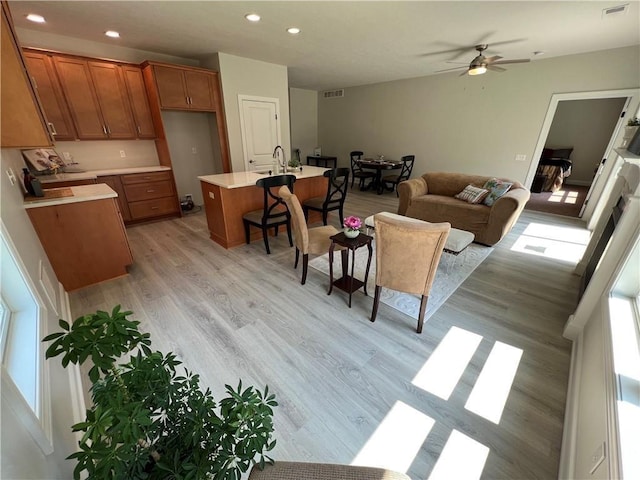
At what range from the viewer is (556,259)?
3.28m

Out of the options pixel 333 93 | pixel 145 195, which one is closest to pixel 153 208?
pixel 145 195

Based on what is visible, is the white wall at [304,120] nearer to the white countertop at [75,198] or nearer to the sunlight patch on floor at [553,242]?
the white countertop at [75,198]

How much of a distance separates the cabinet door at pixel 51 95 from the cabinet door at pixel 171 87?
1.19 meters

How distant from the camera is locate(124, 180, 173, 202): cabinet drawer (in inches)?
164

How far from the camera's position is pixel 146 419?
0.64 metres

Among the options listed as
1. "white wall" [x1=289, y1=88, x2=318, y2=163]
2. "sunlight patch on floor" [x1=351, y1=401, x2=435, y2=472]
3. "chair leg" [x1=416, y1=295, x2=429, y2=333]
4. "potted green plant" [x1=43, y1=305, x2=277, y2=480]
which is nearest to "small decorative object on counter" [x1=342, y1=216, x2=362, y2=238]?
"chair leg" [x1=416, y1=295, x2=429, y2=333]

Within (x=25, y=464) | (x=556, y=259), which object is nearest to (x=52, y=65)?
(x=25, y=464)

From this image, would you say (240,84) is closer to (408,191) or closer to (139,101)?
(139,101)

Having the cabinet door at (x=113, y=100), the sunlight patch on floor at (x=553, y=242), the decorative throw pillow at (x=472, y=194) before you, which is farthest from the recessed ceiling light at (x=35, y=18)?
the sunlight patch on floor at (x=553, y=242)

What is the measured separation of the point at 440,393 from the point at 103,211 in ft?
11.2

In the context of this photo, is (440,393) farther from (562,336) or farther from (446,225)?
(562,336)

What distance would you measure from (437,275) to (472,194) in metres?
1.78

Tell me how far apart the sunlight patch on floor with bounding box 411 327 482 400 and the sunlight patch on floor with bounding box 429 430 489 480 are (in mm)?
252

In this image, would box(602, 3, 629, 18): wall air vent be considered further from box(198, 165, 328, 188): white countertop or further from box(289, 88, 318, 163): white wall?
box(289, 88, 318, 163): white wall
